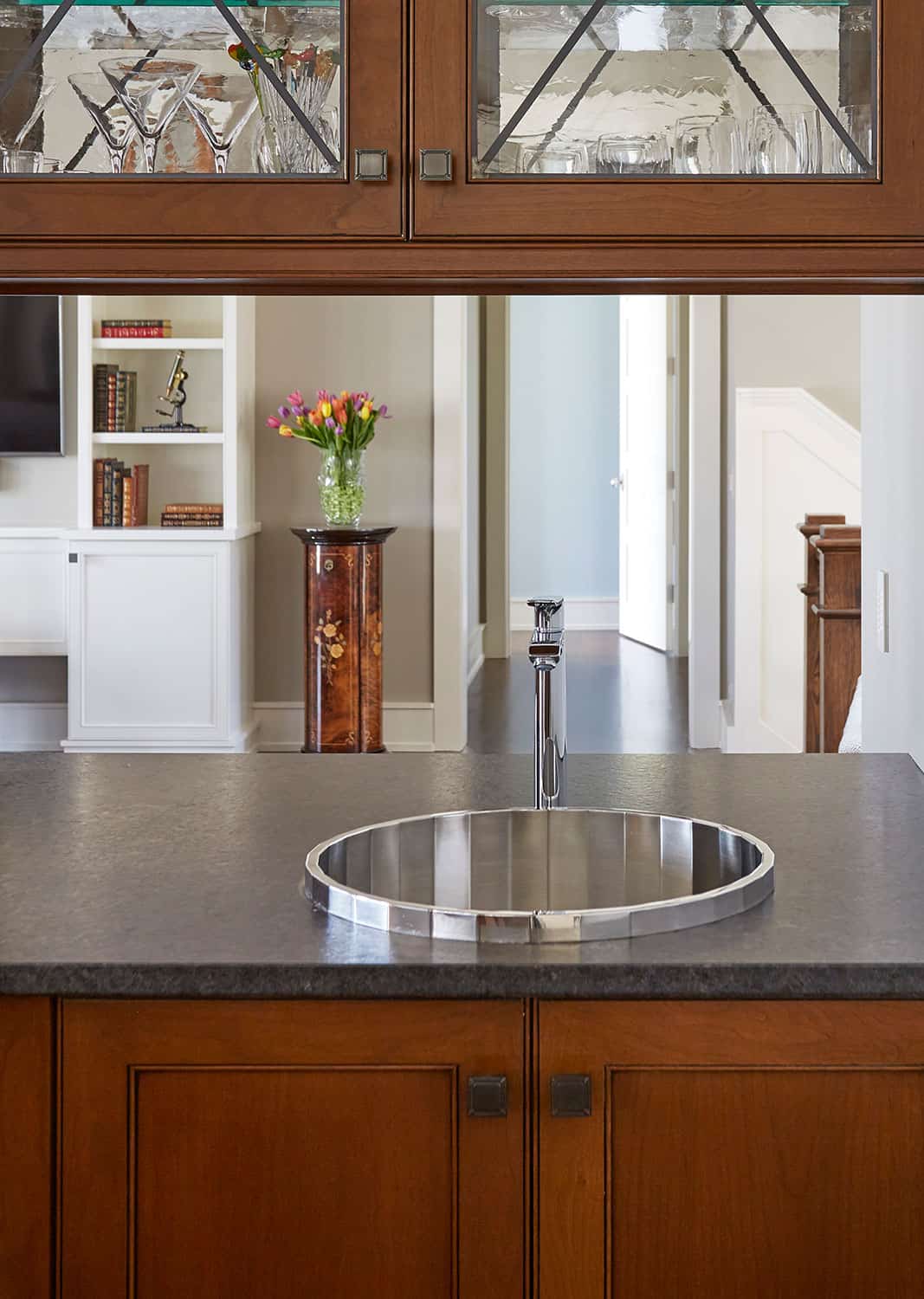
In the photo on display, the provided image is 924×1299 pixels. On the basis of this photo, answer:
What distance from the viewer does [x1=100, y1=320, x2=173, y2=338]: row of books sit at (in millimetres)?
5887

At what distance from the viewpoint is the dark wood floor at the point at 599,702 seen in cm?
631

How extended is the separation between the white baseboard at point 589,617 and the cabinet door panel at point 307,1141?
9.75 meters

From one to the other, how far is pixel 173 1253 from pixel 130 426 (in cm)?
527

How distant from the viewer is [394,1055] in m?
1.11

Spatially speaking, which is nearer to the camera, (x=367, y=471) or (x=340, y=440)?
(x=340, y=440)

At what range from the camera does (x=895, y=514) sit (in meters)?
1.98

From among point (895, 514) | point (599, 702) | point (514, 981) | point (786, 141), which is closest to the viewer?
point (514, 981)

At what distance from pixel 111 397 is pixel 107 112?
A: 4731 millimetres

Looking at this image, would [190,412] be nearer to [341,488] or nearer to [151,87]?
[341,488]

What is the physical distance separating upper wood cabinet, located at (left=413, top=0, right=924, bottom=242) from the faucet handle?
0.41 m

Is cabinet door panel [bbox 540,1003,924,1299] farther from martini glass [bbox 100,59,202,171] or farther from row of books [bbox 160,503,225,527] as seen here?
Result: row of books [bbox 160,503,225,527]

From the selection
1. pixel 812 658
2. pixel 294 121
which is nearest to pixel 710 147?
pixel 294 121

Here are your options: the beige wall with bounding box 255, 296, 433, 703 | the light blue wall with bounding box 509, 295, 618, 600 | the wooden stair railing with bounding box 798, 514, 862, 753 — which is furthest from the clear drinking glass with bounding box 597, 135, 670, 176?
the light blue wall with bounding box 509, 295, 618, 600

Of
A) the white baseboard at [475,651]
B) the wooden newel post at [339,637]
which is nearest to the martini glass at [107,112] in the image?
the wooden newel post at [339,637]
